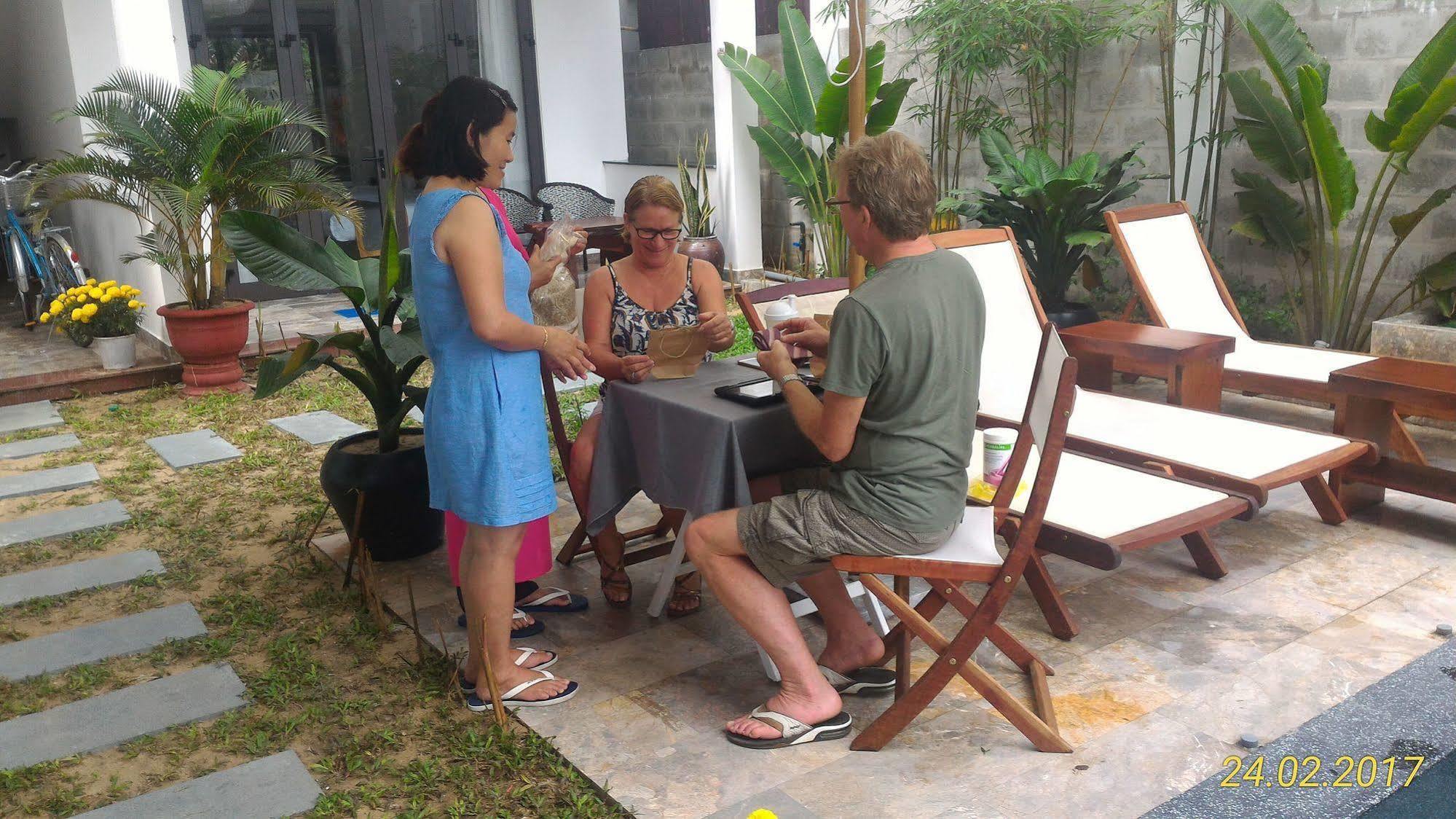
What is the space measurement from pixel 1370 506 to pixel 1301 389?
586 mm

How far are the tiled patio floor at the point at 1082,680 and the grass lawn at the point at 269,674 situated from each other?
0.20 m

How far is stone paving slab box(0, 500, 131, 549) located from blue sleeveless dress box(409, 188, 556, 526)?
2.64 m

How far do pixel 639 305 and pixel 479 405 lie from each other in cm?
102

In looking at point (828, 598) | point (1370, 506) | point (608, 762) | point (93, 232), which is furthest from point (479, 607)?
point (93, 232)

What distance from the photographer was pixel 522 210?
33.1 feet

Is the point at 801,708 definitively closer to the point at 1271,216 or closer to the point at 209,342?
the point at 1271,216

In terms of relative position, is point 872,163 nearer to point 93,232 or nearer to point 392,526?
point 392,526

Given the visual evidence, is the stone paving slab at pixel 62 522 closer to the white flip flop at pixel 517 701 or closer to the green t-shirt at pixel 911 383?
the white flip flop at pixel 517 701

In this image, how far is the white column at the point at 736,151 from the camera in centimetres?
933

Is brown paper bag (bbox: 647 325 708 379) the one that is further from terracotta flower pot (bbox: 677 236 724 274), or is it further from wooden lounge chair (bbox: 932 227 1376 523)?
terracotta flower pot (bbox: 677 236 724 274)

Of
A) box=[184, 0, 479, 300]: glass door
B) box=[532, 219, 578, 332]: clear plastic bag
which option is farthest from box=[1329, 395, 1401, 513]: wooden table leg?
box=[184, 0, 479, 300]: glass door

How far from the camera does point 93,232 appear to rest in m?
9.41

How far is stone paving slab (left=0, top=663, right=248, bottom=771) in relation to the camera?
315 centimetres

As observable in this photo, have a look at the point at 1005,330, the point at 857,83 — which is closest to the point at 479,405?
the point at 857,83
